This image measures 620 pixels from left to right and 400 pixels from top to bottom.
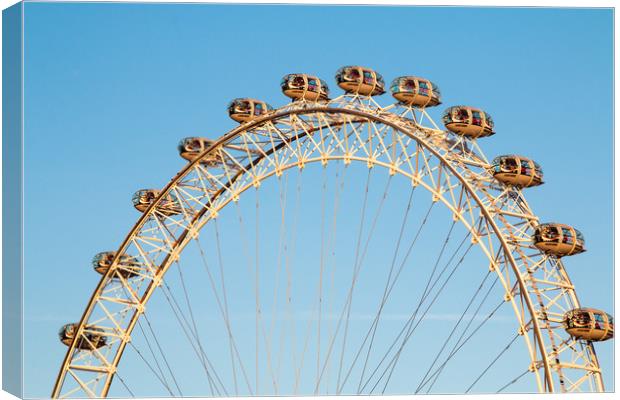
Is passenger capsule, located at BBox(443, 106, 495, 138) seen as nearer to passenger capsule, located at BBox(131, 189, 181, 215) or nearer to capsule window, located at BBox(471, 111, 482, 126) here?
capsule window, located at BBox(471, 111, 482, 126)

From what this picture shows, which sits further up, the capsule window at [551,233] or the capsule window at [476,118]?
the capsule window at [476,118]

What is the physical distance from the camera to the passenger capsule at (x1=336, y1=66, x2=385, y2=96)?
57.9m

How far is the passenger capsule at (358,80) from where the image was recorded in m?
57.9

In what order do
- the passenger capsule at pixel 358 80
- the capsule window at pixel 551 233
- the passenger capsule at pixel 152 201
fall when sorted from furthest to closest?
the passenger capsule at pixel 152 201 < the passenger capsule at pixel 358 80 < the capsule window at pixel 551 233

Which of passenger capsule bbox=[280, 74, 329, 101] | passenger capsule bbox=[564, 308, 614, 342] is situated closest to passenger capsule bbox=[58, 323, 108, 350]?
passenger capsule bbox=[280, 74, 329, 101]

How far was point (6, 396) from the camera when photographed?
49.3m

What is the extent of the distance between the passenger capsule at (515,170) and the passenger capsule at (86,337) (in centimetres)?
2129

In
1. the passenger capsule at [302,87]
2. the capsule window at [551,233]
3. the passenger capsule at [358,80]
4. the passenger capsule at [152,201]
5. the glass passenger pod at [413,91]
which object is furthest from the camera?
the passenger capsule at [152,201]

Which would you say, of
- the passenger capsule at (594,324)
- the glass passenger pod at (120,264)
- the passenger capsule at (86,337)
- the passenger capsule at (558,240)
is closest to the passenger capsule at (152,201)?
the glass passenger pod at (120,264)

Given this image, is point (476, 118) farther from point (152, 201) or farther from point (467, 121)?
point (152, 201)

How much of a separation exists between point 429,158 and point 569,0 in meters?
8.89

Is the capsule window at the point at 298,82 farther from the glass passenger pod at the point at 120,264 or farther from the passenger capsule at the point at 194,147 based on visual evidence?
the glass passenger pod at the point at 120,264

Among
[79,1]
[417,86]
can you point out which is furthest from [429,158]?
[79,1]

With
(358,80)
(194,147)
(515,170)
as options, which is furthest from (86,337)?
(515,170)
